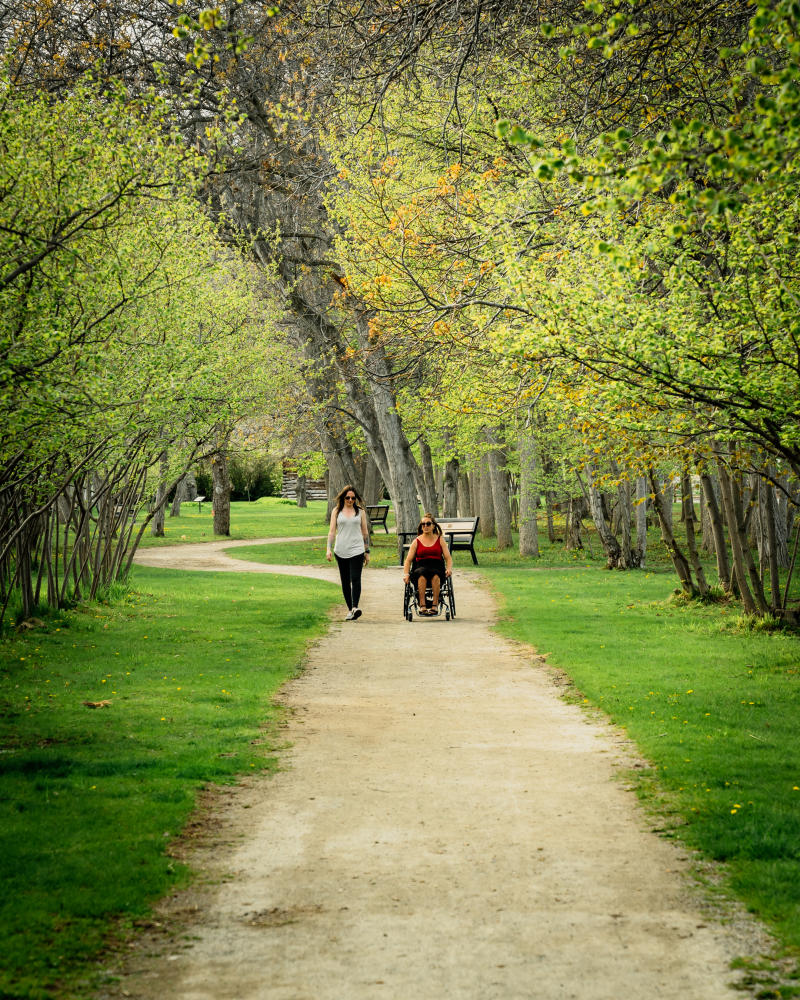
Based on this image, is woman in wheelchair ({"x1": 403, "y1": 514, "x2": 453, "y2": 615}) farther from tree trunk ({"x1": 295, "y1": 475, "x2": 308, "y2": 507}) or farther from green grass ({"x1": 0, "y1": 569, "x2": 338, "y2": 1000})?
tree trunk ({"x1": 295, "y1": 475, "x2": 308, "y2": 507})

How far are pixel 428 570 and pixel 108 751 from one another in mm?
8330

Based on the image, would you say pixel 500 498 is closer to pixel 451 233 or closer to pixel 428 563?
pixel 428 563

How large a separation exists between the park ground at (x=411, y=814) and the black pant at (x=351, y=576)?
259 centimetres

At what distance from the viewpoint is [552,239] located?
11641mm

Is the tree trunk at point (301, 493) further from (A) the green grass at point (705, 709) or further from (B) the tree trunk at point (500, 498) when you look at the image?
(A) the green grass at point (705, 709)

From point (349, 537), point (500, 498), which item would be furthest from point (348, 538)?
point (500, 498)

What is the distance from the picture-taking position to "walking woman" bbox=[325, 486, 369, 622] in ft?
50.0

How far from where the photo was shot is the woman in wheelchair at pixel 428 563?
15227mm

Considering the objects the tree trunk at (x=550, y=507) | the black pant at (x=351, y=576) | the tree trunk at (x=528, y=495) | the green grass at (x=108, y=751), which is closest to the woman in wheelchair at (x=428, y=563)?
the black pant at (x=351, y=576)

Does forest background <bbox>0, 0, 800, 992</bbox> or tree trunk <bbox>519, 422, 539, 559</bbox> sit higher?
forest background <bbox>0, 0, 800, 992</bbox>

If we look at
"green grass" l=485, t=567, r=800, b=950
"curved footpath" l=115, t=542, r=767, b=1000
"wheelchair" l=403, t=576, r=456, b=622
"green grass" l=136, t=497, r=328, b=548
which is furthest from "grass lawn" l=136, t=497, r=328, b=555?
"curved footpath" l=115, t=542, r=767, b=1000

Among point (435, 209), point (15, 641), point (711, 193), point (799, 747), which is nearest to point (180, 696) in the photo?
point (15, 641)

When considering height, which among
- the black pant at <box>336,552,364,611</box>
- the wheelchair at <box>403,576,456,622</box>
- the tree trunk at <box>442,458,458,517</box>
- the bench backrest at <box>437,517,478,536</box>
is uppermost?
the tree trunk at <box>442,458,458,517</box>

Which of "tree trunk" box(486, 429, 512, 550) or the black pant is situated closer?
the black pant
